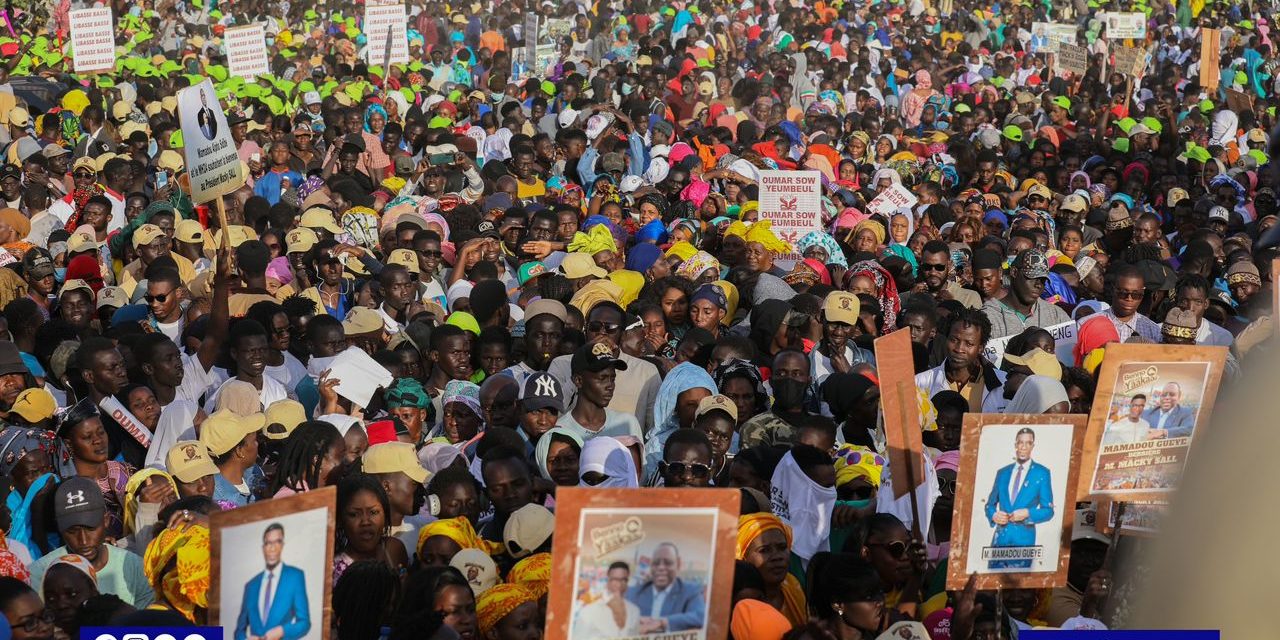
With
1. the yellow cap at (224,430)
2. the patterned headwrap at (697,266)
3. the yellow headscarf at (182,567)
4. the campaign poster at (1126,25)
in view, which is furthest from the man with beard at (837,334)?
the campaign poster at (1126,25)

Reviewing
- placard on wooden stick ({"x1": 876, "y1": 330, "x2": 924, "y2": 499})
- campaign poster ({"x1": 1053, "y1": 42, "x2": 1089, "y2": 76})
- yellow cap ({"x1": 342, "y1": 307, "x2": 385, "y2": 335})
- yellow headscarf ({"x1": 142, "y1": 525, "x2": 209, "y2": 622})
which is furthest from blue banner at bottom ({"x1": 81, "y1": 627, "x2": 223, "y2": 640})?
campaign poster ({"x1": 1053, "y1": 42, "x2": 1089, "y2": 76})

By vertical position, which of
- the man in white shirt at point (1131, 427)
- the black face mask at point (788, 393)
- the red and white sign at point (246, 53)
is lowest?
the red and white sign at point (246, 53)

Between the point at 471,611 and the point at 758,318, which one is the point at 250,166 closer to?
the point at 758,318

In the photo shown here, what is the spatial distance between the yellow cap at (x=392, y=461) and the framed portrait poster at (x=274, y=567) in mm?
2057

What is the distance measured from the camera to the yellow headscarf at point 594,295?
31.6ft

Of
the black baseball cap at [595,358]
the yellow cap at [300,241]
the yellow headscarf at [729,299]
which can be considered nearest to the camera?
the black baseball cap at [595,358]

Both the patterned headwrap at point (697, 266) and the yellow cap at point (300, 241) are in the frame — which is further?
the yellow cap at point (300, 241)

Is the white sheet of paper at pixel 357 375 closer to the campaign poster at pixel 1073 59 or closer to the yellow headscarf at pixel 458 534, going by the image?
the yellow headscarf at pixel 458 534

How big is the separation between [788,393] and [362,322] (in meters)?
2.52

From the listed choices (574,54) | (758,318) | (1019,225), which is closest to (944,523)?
(758,318)

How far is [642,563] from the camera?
14.9ft

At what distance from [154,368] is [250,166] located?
6395 millimetres

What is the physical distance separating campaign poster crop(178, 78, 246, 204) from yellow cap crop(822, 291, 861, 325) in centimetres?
352

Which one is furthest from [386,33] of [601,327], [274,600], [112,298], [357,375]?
[274,600]
